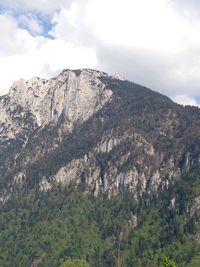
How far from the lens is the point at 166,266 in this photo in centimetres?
10644
